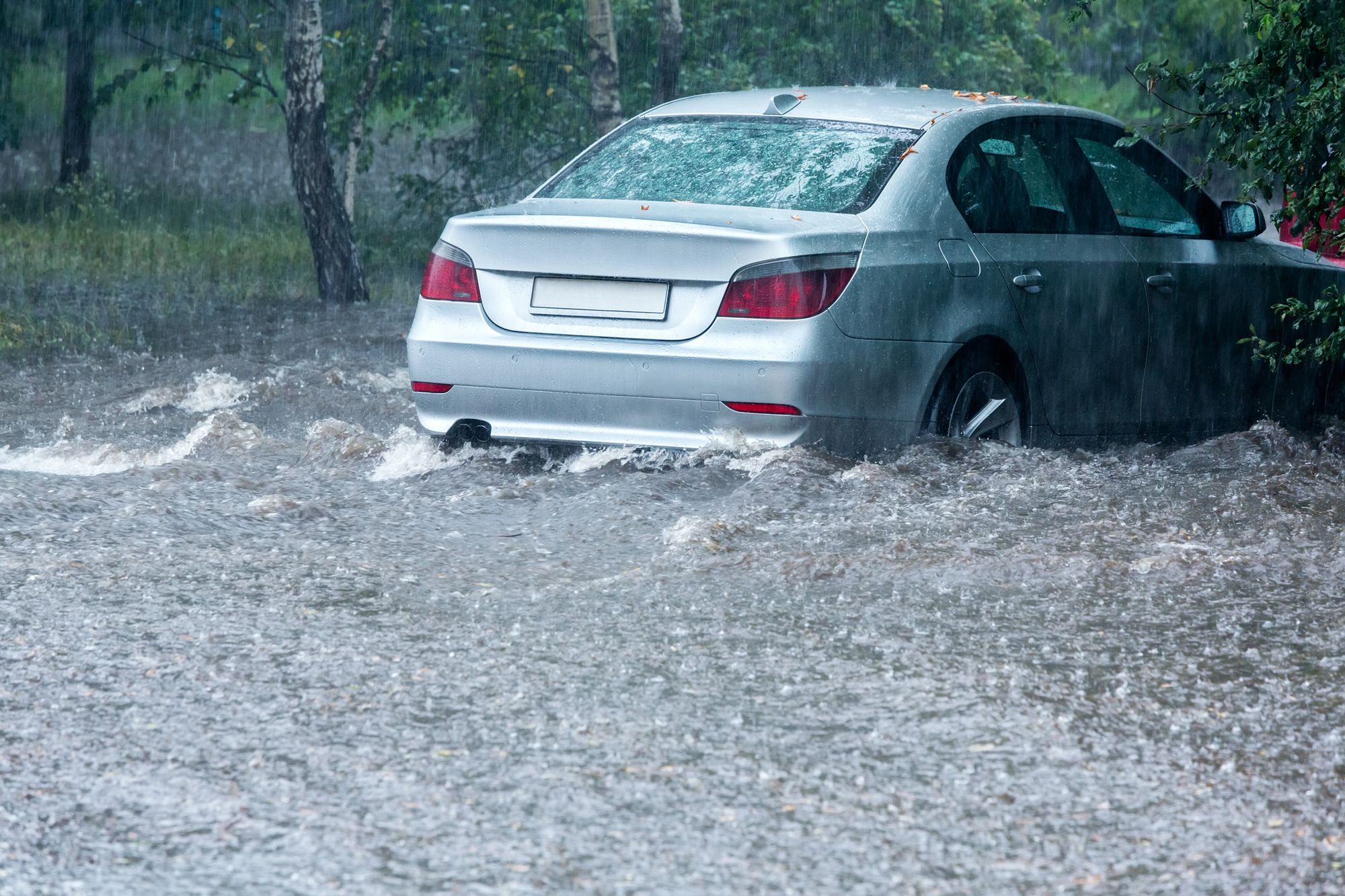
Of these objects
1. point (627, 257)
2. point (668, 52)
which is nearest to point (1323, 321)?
point (627, 257)

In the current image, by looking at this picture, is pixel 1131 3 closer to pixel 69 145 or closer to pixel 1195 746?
pixel 69 145

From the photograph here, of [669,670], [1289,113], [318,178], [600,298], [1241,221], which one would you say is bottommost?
[669,670]

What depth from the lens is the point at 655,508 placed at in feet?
18.1

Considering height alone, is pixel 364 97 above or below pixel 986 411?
above

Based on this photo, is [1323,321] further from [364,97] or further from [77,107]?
[77,107]

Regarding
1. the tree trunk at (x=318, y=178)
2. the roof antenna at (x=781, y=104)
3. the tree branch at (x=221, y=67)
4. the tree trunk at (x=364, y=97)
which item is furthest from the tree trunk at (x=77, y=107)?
the roof antenna at (x=781, y=104)

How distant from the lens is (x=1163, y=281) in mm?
6957

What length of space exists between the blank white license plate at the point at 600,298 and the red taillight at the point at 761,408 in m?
0.39

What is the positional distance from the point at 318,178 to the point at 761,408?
9892 millimetres

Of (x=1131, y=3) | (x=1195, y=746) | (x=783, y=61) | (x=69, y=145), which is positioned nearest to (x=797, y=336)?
(x=1195, y=746)

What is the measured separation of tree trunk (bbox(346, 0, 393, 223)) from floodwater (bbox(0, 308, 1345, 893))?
10707 mm

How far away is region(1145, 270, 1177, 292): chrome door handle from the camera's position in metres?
6.91

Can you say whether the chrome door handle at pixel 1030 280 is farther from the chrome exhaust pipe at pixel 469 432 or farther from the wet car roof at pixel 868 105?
the chrome exhaust pipe at pixel 469 432

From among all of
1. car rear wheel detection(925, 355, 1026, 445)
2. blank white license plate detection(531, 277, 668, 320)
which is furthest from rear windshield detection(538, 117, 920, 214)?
car rear wheel detection(925, 355, 1026, 445)
